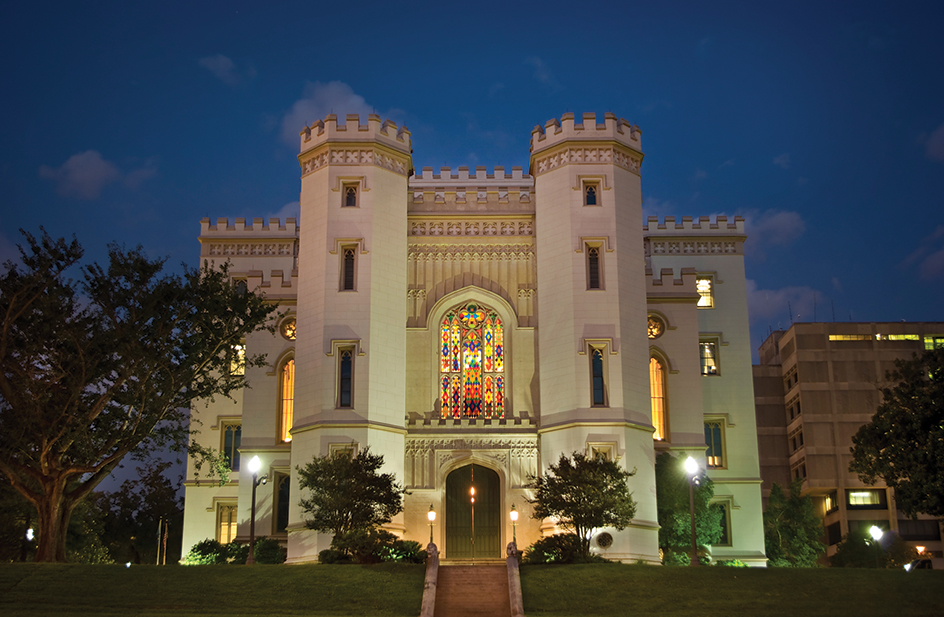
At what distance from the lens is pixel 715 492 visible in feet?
146

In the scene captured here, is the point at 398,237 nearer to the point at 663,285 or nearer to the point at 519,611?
the point at 663,285

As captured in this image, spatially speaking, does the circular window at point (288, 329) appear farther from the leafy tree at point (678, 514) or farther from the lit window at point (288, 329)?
the leafy tree at point (678, 514)

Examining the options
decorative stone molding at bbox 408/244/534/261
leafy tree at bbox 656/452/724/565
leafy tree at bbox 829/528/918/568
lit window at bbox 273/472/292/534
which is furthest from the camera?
leafy tree at bbox 829/528/918/568

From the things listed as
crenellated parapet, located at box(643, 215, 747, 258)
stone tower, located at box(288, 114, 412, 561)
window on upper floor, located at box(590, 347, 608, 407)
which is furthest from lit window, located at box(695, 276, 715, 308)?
stone tower, located at box(288, 114, 412, 561)

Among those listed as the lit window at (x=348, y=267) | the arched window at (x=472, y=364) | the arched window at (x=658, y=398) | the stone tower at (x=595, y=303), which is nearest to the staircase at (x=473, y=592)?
the stone tower at (x=595, y=303)

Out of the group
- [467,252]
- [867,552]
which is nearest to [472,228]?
[467,252]

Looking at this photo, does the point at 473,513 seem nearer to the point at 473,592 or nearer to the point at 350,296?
the point at 350,296

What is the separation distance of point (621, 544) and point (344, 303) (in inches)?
534

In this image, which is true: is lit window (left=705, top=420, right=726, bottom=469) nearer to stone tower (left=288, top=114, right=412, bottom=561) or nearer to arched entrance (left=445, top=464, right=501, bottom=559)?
arched entrance (left=445, top=464, right=501, bottom=559)

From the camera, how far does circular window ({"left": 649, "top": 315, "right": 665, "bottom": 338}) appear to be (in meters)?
44.4

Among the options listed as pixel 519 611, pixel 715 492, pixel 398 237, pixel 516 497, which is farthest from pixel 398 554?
pixel 715 492

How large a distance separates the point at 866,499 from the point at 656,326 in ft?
135

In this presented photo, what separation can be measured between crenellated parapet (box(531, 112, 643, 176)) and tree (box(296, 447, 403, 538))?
14982 mm

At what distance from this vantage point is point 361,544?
32219 millimetres
